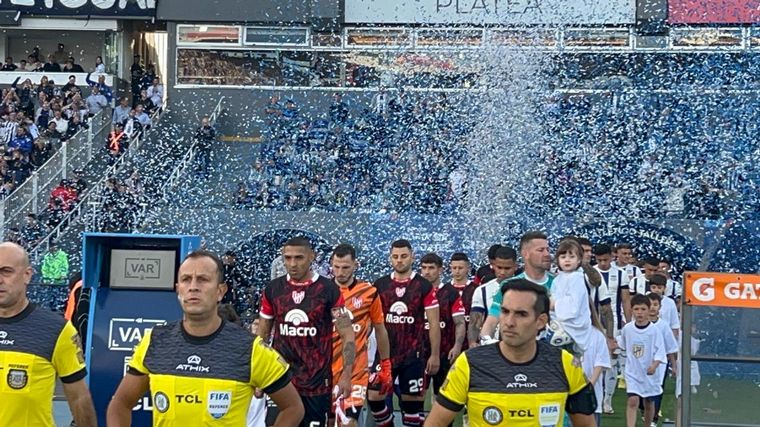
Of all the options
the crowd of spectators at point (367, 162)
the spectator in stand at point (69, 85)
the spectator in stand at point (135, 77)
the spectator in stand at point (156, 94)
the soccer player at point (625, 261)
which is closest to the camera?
the soccer player at point (625, 261)

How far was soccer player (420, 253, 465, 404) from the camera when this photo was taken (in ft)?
44.7

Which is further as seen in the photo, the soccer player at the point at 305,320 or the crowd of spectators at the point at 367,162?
the crowd of spectators at the point at 367,162

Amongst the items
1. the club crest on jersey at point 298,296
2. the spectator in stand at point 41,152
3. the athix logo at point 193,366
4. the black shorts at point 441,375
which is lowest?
the black shorts at point 441,375

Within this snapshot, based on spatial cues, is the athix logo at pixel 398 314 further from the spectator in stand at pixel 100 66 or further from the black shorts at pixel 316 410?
the spectator in stand at pixel 100 66

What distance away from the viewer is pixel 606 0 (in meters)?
31.2

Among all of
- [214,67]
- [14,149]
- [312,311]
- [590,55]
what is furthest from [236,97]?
[312,311]

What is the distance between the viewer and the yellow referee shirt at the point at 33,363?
6523 millimetres

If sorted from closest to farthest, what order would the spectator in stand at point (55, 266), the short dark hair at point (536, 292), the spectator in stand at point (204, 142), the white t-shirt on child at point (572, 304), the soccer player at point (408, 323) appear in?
the short dark hair at point (536, 292) < the white t-shirt on child at point (572, 304) < the soccer player at point (408, 323) < the spectator in stand at point (55, 266) < the spectator in stand at point (204, 142)

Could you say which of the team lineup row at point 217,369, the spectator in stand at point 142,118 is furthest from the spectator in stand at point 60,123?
the team lineup row at point 217,369

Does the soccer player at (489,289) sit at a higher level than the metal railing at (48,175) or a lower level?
lower

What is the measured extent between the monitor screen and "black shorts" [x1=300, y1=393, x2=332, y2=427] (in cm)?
135

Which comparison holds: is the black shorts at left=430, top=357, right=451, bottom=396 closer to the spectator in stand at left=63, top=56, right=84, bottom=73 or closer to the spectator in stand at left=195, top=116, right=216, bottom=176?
the spectator in stand at left=195, top=116, right=216, bottom=176

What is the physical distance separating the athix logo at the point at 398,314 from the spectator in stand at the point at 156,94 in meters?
20.2

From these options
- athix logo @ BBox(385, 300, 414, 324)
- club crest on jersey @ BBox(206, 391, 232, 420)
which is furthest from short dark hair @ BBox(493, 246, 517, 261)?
club crest on jersey @ BBox(206, 391, 232, 420)
